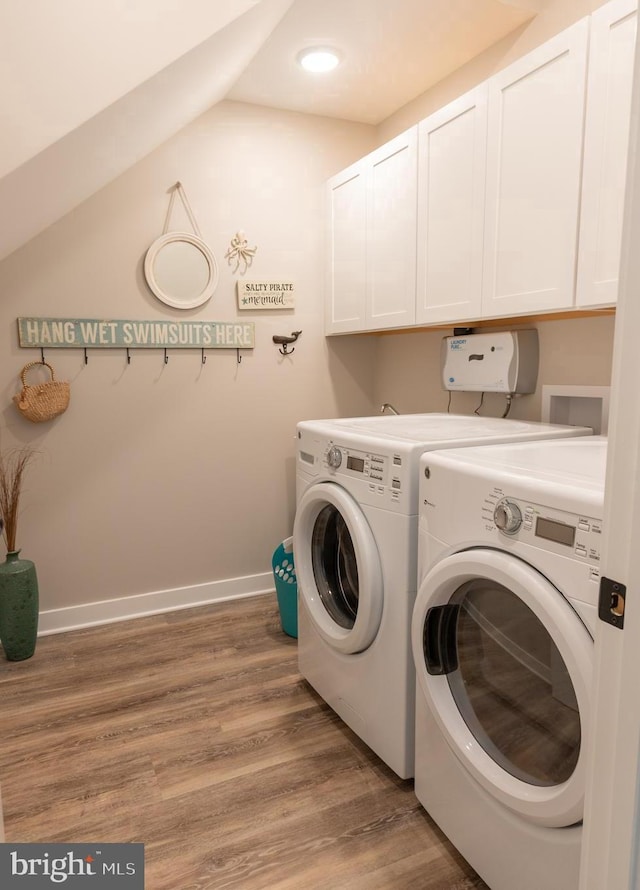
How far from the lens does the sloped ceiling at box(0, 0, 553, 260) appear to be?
1156 mm

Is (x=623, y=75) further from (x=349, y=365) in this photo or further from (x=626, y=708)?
(x=349, y=365)

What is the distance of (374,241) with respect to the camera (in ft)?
8.23

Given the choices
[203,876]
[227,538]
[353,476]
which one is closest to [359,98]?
[353,476]

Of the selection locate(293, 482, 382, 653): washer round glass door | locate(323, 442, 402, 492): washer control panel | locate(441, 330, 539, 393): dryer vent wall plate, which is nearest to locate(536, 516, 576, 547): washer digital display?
A: locate(323, 442, 402, 492): washer control panel

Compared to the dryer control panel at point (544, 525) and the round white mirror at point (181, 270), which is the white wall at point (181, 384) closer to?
the round white mirror at point (181, 270)

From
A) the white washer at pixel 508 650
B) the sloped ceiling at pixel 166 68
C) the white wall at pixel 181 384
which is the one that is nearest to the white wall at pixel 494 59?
the sloped ceiling at pixel 166 68

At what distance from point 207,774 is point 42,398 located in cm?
159

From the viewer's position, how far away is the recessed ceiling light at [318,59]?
7.41ft

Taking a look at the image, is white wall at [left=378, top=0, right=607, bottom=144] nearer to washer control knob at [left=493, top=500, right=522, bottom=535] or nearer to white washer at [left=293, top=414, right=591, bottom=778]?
white washer at [left=293, top=414, right=591, bottom=778]

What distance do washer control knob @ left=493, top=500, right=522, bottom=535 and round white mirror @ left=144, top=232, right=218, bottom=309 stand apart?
1961 millimetres

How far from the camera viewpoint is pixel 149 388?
2.65 metres

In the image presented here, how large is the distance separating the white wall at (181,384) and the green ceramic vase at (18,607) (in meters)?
0.22

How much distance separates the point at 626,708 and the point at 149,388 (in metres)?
2.36

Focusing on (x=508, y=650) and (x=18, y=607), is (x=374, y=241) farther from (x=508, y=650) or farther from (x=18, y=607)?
(x=18, y=607)
